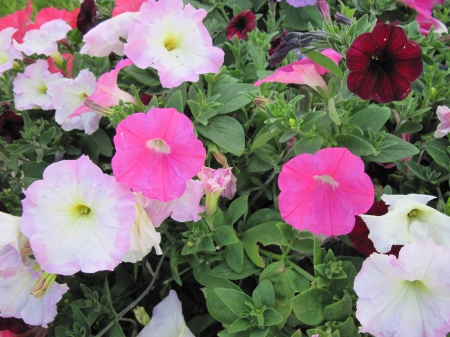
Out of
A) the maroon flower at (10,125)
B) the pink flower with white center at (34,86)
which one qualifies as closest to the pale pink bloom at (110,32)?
the pink flower with white center at (34,86)

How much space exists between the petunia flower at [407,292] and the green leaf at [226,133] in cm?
34

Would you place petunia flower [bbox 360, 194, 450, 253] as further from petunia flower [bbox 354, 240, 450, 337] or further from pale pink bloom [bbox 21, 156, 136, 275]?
pale pink bloom [bbox 21, 156, 136, 275]

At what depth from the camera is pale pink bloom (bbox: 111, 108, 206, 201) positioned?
0.72m

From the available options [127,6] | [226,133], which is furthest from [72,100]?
[226,133]

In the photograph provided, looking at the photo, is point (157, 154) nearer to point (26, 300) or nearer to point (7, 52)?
point (26, 300)

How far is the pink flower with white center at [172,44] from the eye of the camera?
0.87m

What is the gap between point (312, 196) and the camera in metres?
0.77

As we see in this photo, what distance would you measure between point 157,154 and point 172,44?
31 centimetres

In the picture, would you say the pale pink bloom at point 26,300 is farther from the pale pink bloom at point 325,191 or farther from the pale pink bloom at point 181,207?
the pale pink bloom at point 325,191

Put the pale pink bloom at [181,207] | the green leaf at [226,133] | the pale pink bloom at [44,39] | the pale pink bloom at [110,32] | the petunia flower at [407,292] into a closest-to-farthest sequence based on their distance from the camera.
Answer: the petunia flower at [407,292]
the pale pink bloom at [181,207]
the green leaf at [226,133]
the pale pink bloom at [110,32]
the pale pink bloom at [44,39]

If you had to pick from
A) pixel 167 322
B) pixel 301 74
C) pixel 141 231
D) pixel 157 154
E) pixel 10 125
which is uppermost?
pixel 301 74

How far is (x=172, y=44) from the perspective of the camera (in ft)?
3.13

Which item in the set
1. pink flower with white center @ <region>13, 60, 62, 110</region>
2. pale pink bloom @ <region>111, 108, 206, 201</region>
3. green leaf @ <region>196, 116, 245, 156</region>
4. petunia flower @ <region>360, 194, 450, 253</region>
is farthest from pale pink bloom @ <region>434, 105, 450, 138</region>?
pink flower with white center @ <region>13, 60, 62, 110</region>

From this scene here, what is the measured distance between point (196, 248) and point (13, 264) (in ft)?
1.09
